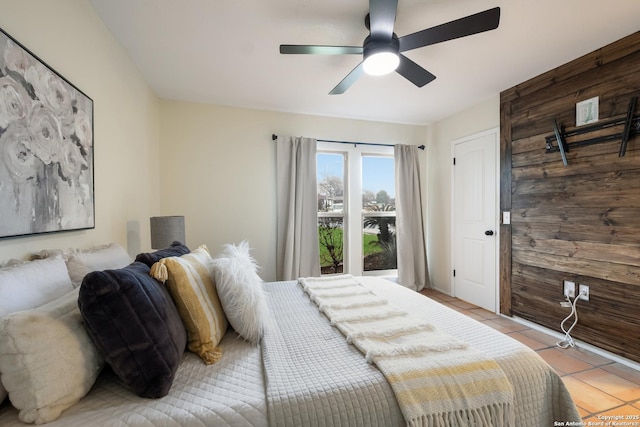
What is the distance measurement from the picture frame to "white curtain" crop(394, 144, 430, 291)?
1872 mm

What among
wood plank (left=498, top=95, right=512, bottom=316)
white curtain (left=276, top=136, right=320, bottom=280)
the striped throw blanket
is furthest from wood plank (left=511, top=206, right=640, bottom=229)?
white curtain (left=276, top=136, right=320, bottom=280)

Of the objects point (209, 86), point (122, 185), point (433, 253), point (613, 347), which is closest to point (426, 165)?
point (433, 253)

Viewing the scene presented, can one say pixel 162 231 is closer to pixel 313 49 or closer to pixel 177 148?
pixel 177 148

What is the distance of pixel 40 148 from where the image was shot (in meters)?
1.29

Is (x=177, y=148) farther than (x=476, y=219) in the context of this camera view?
No

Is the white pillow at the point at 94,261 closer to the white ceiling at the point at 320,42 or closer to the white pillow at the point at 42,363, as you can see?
the white pillow at the point at 42,363

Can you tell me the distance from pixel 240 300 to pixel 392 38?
1752 mm

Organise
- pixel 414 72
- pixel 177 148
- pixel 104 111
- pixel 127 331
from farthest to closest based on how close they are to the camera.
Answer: pixel 177 148, pixel 414 72, pixel 104 111, pixel 127 331

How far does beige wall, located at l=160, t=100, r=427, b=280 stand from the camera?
3.31 metres

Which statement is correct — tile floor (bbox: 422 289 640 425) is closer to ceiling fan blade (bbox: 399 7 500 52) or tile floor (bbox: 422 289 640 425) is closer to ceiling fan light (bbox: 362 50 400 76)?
ceiling fan blade (bbox: 399 7 500 52)

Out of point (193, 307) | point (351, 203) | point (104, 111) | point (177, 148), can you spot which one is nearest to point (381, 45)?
point (193, 307)

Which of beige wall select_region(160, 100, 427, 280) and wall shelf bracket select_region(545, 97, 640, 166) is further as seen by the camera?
beige wall select_region(160, 100, 427, 280)

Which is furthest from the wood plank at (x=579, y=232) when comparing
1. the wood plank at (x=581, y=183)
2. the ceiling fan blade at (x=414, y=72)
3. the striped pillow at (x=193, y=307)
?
the striped pillow at (x=193, y=307)

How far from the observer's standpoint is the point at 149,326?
0.95 m
